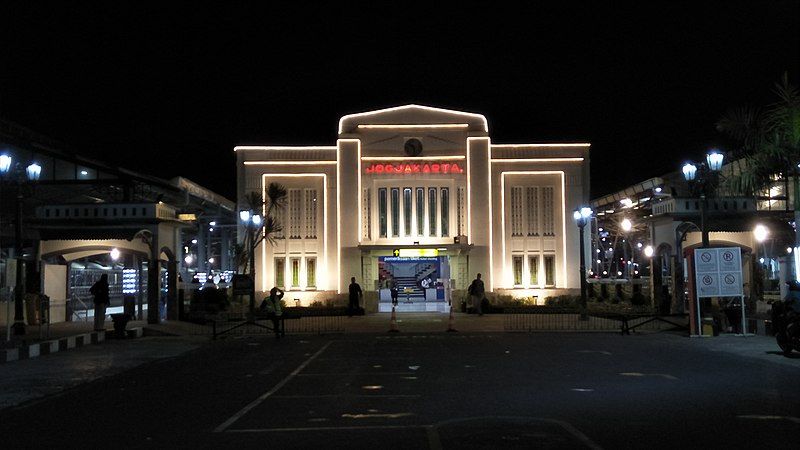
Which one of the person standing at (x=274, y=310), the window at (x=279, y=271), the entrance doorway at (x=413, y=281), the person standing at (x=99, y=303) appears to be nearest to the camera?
the person standing at (x=274, y=310)

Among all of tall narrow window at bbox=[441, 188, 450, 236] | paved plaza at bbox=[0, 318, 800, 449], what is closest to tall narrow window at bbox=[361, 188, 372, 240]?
tall narrow window at bbox=[441, 188, 450, 236]

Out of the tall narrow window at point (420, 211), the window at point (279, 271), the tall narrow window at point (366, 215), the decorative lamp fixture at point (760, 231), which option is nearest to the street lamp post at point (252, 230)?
the window at point (279, 271)

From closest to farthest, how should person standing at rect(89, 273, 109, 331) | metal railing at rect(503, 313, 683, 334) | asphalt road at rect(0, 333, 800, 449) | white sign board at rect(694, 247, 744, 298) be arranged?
asphalt road at rect(0, 333, 800, 449), white sign board at rect(694, 247, 744, 298), person standing at rect(89, 273, 109, 331), metal railing at rect(503, 313, 683, 334)

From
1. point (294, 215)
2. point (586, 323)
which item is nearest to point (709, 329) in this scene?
point (586, 323)

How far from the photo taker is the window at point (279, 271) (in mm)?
41188

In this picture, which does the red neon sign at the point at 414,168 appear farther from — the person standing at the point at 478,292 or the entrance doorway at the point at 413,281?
the person standing at the point at 478,292

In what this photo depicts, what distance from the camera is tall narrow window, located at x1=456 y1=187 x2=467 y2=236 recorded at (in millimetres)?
40250

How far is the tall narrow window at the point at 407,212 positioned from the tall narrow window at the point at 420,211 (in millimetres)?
444

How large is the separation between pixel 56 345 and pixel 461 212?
22.6 metres

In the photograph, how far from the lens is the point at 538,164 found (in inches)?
1609

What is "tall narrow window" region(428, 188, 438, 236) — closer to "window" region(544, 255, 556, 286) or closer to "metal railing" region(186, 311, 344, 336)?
"window" region(544, 255, 556, 286)

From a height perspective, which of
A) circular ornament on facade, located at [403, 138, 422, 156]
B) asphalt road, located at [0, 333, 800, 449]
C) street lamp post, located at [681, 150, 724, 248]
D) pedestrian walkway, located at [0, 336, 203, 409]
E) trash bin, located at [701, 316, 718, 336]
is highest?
circular ornament on facade, located at [403, 138, 422, 156]

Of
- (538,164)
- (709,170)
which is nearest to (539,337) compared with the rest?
(709,170)

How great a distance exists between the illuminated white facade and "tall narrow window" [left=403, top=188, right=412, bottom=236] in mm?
49
